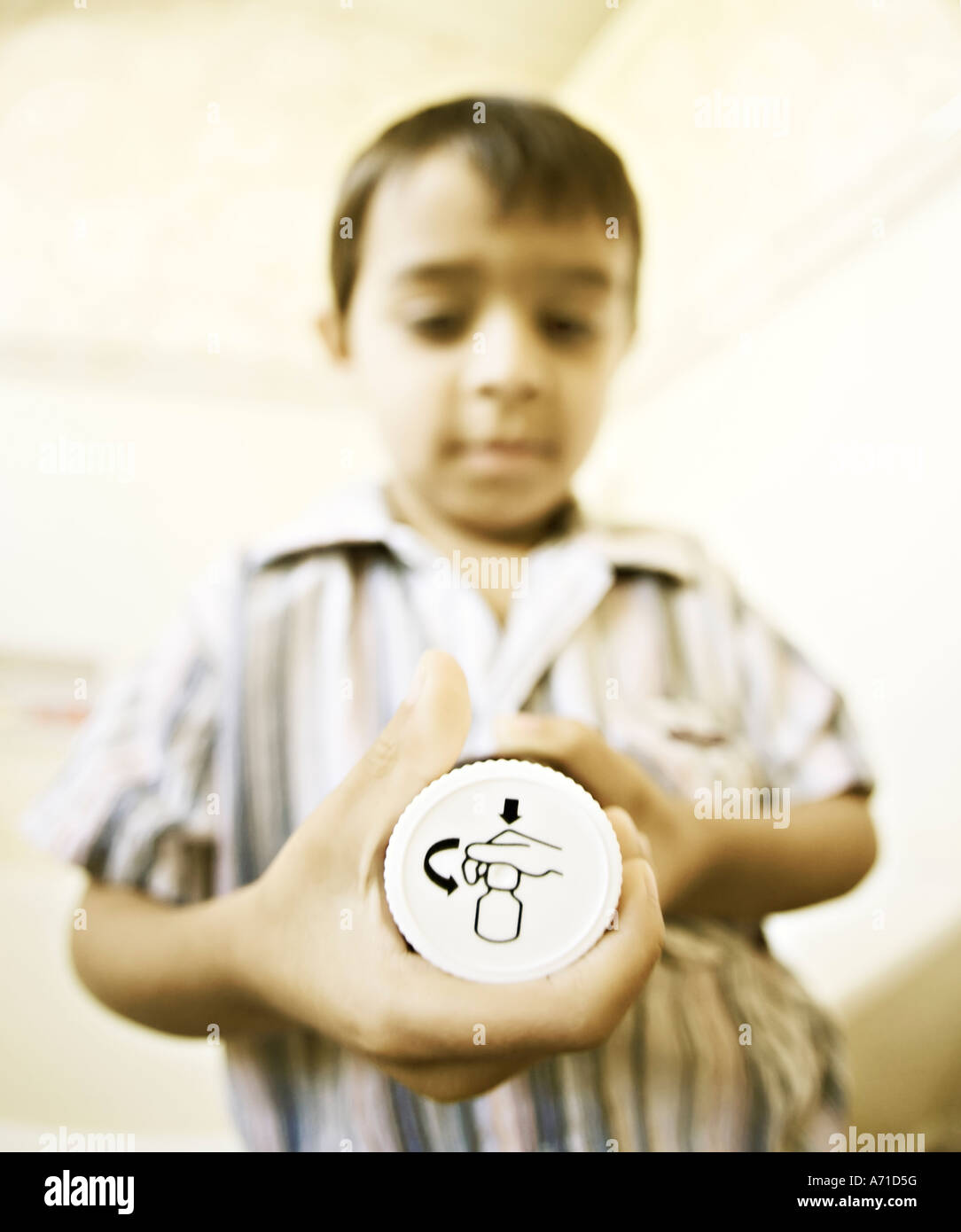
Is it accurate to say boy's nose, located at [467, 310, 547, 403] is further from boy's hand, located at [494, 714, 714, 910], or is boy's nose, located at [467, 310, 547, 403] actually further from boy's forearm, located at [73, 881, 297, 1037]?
boy's forearm, located at [73, 881, 297, 1037]

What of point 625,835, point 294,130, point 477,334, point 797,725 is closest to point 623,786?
point 625,835

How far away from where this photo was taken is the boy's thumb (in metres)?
0.38

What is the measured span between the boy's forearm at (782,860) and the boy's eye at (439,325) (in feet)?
1.02

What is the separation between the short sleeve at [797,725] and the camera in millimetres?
536

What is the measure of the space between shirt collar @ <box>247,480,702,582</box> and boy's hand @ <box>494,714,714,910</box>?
5.0 inches

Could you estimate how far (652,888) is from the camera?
1.29 ft

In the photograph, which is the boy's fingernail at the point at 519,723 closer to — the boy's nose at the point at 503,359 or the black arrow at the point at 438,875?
the black arrow at the point at 438,875

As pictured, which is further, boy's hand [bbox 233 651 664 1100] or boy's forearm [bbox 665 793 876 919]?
boy's forearm [bbox 665 793 876 919]

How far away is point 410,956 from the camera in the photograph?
37 centimetres

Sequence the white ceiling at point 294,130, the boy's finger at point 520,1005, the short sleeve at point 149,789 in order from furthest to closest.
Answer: the white ceiling at point 294,130, the short sleeve at point 149,789, the boy's finger at point 520,1005

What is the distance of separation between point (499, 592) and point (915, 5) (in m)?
0.50

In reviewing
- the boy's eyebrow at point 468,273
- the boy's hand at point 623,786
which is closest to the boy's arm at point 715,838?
the boy's hand at point 623,786

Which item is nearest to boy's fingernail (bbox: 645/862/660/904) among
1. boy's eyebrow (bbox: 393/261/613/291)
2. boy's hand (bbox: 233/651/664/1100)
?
boy's hand (bbox: 233/651/664/1100)
